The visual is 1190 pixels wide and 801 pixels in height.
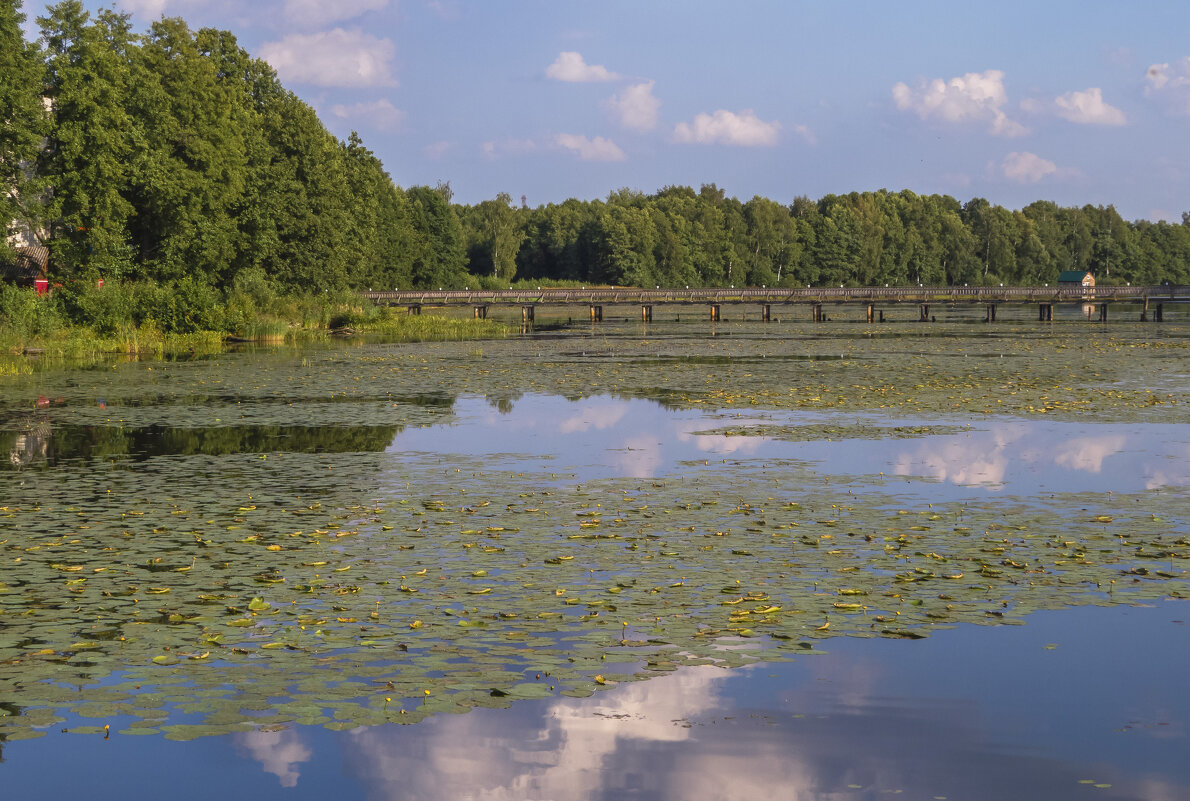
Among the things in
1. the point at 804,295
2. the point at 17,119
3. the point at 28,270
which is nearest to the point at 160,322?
the point at 28,270

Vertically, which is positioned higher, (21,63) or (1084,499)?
(21,63)

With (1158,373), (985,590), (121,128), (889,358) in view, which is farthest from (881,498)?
(121,128)

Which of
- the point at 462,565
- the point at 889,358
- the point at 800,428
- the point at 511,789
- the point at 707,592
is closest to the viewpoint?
the point at 511,789

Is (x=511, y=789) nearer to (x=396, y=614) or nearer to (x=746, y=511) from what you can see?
(x=396, y=614)

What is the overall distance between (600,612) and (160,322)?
5657cm

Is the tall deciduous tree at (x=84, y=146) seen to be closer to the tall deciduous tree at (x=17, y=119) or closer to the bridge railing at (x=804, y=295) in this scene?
the tall deciduous tree at (x=17, y=119)

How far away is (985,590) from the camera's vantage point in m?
11.6

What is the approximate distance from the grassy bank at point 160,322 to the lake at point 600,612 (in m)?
28.2

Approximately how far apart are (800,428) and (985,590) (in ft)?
45.2

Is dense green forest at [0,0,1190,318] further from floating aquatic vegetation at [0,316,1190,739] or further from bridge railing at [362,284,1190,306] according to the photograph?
floating aquatic vegetation at [0,316,1190,739]

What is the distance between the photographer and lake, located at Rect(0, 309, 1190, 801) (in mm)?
7695

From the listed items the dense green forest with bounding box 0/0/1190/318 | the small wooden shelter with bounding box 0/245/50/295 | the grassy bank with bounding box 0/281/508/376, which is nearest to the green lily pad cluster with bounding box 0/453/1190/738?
the grassy bank with bounding box 0/281/508/376

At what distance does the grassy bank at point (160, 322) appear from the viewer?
51125mm

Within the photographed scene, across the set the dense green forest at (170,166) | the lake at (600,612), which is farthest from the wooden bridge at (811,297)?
the lake at (600,612)
